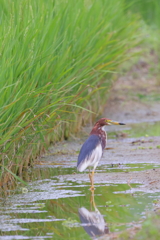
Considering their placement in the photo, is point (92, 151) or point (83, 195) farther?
point (92, 151)

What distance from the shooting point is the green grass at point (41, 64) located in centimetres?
518

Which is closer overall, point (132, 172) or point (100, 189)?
point (100, 189)

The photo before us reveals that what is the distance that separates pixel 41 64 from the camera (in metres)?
5.70

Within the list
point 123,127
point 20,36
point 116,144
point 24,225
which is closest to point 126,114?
point 123,127

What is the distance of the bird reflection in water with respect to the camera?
404 centimetres

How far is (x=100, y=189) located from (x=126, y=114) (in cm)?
509

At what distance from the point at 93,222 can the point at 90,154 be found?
50.5 inches

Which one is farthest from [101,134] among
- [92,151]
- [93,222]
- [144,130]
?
[144,130]

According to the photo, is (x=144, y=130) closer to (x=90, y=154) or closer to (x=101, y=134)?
(x=101, y=134)

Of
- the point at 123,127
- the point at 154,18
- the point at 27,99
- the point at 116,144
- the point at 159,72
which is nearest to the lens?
the point at 27,99

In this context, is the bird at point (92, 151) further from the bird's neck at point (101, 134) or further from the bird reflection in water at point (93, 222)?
the bird reflection in water at point (93, 222)

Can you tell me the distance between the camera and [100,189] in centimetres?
532

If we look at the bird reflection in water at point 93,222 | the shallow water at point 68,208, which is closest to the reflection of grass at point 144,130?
the shallow water at point 68,208

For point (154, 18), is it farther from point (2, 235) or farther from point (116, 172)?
point (2, 235)
